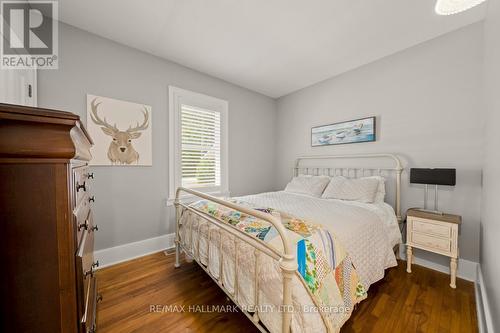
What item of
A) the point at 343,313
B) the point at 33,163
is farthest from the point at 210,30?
the point at 343,313

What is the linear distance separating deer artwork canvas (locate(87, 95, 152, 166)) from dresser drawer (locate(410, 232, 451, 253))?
3.24 metres

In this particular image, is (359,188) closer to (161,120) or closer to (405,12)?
(405,12)

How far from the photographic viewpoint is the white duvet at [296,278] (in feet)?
3.39

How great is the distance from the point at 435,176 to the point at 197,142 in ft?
9.80

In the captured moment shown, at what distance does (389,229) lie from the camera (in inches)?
79.7

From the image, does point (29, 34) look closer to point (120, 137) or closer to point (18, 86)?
point (18, 86)

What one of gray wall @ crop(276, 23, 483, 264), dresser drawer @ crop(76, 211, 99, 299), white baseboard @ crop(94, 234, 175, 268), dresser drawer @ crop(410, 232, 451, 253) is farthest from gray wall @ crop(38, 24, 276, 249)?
dresser drawer @ crop(410, 232, 451, 253)

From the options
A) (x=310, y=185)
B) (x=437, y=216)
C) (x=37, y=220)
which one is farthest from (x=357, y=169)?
(x=37, y=220)

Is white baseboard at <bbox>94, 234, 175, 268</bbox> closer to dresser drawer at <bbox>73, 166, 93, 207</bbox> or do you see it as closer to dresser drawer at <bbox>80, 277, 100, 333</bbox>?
dresser drawer at <bbox>80, 277, 100, 333</bbox>

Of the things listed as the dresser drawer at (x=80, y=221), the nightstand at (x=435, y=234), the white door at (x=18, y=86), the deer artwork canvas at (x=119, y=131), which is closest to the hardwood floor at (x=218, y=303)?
the nightstand at (x=435, y=234)

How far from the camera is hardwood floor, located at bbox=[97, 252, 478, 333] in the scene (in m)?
1.42

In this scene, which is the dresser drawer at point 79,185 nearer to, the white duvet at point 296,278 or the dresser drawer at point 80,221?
the dresser drawer at point 80,221

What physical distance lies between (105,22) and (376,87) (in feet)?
11.1

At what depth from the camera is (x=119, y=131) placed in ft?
7.65
